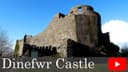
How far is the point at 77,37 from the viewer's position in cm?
3528

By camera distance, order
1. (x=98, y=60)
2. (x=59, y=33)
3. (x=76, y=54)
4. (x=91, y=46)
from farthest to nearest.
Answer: (x=59, y=33), (x=91, y=46), (x=76, y=54), (x=98, y=60)

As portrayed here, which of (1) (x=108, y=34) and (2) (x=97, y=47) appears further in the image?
(1) (x=108, y=34)

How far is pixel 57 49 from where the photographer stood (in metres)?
32.5

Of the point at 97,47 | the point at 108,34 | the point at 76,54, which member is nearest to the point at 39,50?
the point at 76,54

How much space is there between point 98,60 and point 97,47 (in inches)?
984

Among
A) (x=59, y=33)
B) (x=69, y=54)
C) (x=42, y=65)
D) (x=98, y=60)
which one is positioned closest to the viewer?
(x=42, y=65)

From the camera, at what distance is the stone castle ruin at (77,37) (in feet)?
110

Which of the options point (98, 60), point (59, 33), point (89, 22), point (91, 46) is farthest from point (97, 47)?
point (98, 60)

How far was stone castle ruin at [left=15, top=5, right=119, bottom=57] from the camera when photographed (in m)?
33.4

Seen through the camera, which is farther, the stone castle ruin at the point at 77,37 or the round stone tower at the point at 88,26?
the round stone tower at the point at 88,26

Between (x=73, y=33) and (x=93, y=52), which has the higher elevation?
(x=73, y=33)

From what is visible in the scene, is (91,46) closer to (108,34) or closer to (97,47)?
(97,47)

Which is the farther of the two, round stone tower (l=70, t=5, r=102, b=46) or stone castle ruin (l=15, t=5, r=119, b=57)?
round stone tower (l=70, t=5, r=102, b=46)

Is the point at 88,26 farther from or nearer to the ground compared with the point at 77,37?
farther from the ground
